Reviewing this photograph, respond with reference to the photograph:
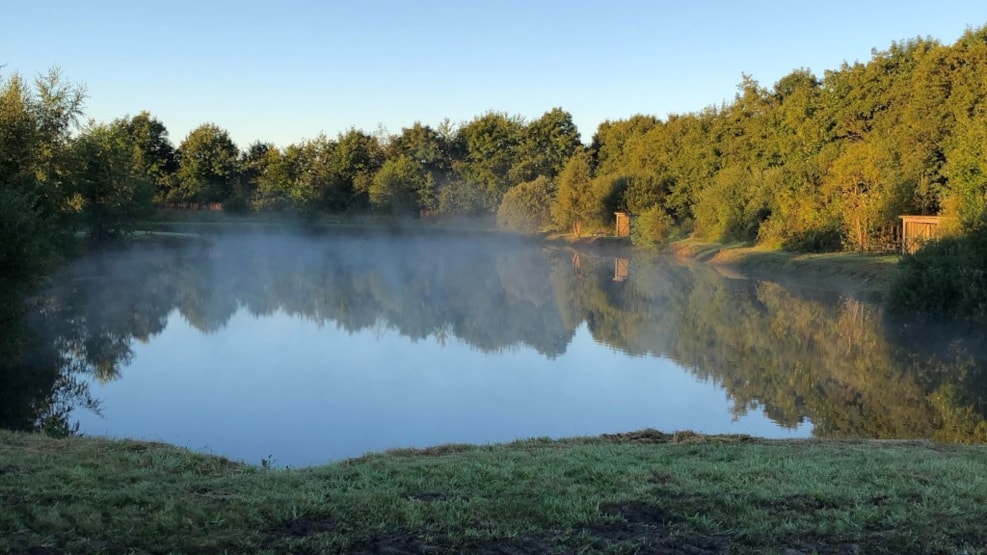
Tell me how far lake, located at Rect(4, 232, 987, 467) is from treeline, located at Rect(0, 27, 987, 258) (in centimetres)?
341

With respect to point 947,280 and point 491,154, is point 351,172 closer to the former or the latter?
point 491,154

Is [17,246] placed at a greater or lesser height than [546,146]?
lesser

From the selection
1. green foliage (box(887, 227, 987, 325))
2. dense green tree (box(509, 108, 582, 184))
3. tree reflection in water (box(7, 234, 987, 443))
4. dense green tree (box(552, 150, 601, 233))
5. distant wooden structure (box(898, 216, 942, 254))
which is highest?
dense green tree (box(509, 108, 582, 184))

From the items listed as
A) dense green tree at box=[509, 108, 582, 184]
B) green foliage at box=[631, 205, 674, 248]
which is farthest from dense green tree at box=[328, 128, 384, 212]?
green foliage at box=[631, 205, 674, 248]

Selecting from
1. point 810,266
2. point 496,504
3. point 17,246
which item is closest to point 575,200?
point 810,266

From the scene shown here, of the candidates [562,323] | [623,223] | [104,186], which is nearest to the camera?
[562,323]

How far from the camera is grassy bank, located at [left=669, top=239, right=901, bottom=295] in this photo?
25.9 metres

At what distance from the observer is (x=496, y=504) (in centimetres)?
486

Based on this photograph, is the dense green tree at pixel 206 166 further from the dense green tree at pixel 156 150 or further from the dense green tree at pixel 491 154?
the dense green tree at pixel 491 154

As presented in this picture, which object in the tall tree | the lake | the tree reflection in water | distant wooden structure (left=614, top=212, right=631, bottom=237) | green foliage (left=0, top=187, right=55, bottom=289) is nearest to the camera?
the lake

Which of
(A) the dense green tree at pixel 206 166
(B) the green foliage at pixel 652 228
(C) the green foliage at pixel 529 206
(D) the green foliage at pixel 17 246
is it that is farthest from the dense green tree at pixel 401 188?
(D) the green foliage at pixel 17 246

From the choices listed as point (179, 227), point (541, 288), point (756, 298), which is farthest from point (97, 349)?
point (179, 227)

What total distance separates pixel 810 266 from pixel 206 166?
51473mm

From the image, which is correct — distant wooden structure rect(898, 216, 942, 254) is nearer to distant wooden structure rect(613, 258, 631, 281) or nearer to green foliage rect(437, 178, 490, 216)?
distant wooden structure rect(613, 258, 631, 281)
